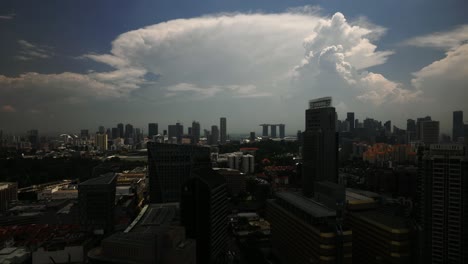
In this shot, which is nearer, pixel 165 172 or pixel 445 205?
pixel 445 205

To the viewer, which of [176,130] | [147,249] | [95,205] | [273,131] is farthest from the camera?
[273,131]

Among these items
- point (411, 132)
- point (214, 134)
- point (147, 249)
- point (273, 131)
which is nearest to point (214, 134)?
point (214, 134)

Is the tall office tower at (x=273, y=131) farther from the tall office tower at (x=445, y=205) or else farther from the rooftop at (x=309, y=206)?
the tall office tower at (x=445, y=205)

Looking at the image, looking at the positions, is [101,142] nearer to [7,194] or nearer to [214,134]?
[214,134]

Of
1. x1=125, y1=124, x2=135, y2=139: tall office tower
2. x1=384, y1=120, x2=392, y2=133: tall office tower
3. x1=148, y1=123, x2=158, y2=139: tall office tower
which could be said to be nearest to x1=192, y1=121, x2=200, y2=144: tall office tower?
x1=148, y1=123, x2=158, y2=139: tall office tower

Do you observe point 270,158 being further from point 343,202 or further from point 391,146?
point 343,202

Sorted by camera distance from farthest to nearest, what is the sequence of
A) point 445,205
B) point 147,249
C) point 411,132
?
point 411,132, point 445,205, point 147,249

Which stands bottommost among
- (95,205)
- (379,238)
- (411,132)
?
(95,205)

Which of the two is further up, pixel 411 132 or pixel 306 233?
pixel 411 132
